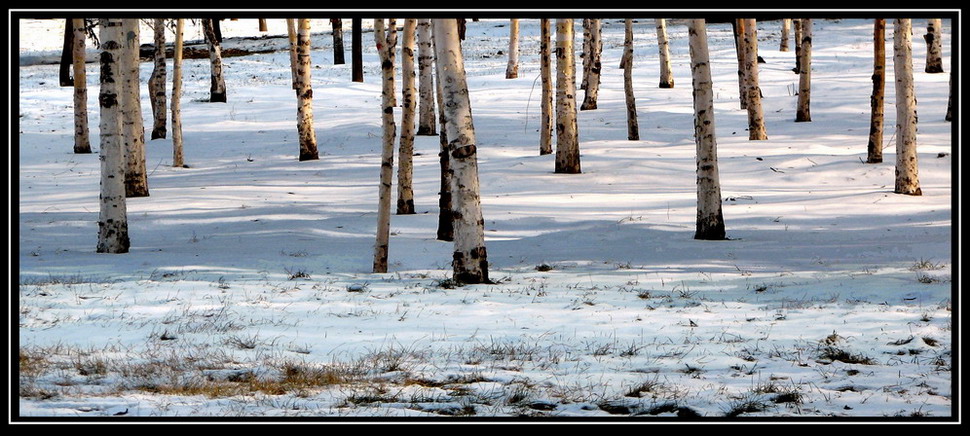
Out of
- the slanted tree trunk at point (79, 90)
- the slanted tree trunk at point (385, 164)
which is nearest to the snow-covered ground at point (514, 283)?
the slanted tree trunk at point (385, 164)

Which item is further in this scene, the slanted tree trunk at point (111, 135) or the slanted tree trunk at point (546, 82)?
the slanted tree trunk at point (546, 82)

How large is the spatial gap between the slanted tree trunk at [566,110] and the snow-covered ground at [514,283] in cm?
35

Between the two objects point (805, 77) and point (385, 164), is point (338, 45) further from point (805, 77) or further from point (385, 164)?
point (385, 164)

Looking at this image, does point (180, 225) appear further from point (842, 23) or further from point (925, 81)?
point (842, 23)

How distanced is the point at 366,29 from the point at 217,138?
28125mm

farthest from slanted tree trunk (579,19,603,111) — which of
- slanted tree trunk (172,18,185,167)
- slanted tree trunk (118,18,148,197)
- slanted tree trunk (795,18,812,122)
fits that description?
slanted tree trunk (118,18,148,197)

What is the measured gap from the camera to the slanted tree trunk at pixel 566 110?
16.5 meters

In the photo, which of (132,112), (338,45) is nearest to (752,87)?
(132,112)

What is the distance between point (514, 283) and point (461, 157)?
4.70 ft

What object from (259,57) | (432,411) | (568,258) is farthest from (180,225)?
(259,57)

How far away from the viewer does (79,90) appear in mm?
20328

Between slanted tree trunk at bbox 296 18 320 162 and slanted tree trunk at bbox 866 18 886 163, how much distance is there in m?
10.5

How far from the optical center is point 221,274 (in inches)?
394

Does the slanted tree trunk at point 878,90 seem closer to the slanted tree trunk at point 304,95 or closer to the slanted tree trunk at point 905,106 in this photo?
the slanted tree trunk at point 905,106
